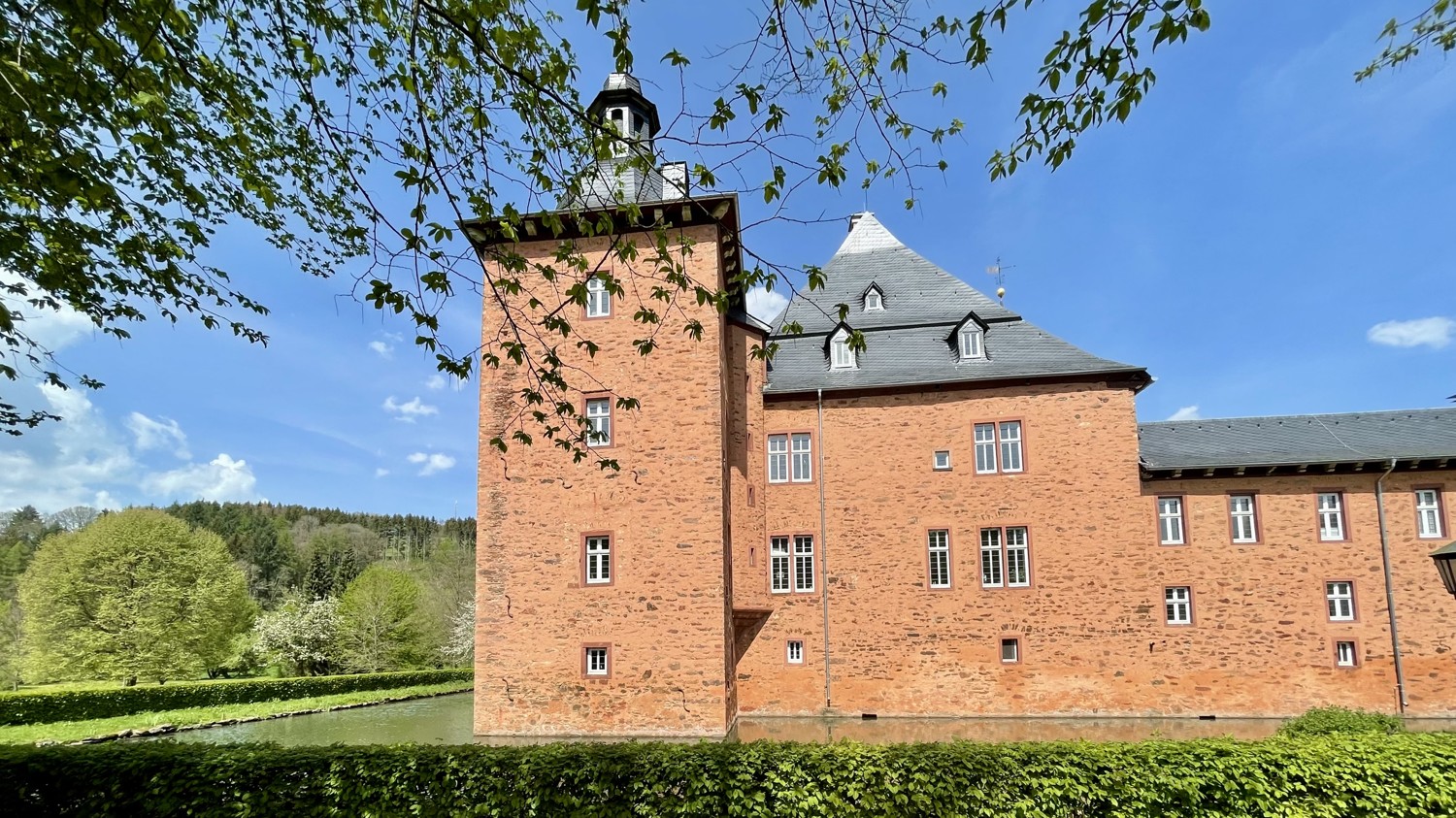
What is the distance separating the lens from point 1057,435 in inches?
651

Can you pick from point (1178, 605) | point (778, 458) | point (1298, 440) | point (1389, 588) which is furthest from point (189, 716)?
point (1389, 588)

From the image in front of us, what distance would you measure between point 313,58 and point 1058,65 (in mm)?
4015

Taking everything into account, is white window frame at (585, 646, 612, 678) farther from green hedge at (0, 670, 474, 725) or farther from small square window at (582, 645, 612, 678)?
green hedge at (0, 670, 474, 725)

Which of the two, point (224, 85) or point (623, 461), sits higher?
point (224, 85)

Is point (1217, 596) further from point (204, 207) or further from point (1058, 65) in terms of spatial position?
point (204, 207)

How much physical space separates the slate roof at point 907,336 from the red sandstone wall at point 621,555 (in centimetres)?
341

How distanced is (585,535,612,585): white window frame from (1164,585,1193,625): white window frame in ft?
39.0

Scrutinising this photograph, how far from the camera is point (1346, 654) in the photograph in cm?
1551

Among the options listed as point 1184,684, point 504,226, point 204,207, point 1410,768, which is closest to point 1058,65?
point 504,226

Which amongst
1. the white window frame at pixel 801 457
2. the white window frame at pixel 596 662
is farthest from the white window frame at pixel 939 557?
the white window frame at pixel 596 662

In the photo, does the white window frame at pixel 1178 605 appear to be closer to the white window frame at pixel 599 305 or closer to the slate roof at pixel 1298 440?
the slate roof at pixel 1298 440

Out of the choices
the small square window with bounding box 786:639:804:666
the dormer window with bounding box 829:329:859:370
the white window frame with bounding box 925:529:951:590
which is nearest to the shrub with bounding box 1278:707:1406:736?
the white window frame with bounding box 925:529:951:590

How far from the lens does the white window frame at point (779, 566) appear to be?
17.0 m

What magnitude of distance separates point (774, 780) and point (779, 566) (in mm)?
10375
